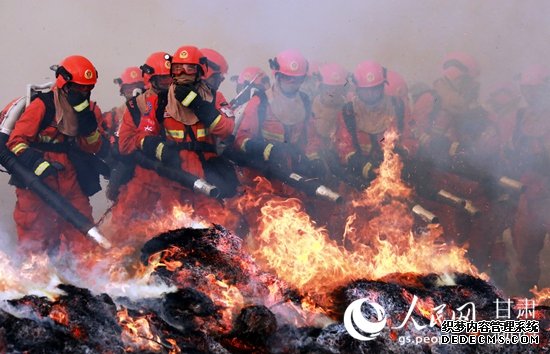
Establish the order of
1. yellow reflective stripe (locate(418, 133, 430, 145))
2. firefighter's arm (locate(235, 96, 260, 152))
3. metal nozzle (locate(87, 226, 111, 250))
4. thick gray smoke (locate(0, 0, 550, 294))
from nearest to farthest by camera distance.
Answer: metal nozzle (locate(87, 226, 111, 250)), firefighter's arm (locate(235, 96, 260, 152)), yellow reflective stripe (locate(418, 133, 430, 145)), thick gray smoke (locate(0, 0, 550, 294))

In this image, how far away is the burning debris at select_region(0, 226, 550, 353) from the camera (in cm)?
313

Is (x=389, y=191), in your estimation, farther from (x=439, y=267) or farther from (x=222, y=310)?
(x=222, y=310)

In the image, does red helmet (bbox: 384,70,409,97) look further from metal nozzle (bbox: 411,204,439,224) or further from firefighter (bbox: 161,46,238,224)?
firefighter (bbox: 161,46,238,224)

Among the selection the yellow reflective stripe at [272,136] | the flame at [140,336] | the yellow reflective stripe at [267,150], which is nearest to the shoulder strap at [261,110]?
the yellow reflective stripe at [272,136]

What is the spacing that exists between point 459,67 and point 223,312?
6.57 m

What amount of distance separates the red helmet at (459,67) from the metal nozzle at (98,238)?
603cm

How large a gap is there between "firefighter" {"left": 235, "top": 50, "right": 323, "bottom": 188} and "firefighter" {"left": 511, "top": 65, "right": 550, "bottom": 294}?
282cm

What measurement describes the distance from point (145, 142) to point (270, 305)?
273cm

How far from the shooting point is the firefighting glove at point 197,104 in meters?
5.59

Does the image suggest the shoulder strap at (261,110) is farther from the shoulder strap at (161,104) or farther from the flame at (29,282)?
the flame at (29,282)

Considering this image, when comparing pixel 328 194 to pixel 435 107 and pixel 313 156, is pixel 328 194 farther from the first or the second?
pixel 435 107

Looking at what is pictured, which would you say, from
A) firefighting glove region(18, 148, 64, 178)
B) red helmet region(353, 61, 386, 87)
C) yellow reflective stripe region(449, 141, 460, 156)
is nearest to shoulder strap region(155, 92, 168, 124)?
firefighting glove region(18, 148, 64, 178)

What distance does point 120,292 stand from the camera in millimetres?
3566

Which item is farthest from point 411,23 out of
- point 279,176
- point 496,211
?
point 279,176
